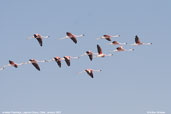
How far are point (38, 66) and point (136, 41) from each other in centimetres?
1348

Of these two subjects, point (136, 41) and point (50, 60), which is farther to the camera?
point (136, 41)

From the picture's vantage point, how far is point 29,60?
58.5 metres

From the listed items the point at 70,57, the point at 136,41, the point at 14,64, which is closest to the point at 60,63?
the point at 70,57

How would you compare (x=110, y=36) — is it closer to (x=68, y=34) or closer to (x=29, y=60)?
(x=68, y=34)

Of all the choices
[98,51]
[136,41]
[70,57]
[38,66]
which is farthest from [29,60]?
[136,41]

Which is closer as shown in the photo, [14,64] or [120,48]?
[14,64]

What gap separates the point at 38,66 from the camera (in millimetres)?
58812

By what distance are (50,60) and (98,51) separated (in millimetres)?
7328

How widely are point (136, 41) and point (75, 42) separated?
8200 mm

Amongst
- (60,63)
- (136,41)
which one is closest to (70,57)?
(60,63)

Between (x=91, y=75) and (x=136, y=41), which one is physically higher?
(x=136, y=41)

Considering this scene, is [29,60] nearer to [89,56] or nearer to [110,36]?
[89,56]

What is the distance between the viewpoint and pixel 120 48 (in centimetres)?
6181

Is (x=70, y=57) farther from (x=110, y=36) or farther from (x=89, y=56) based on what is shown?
(x=110, y=36)
